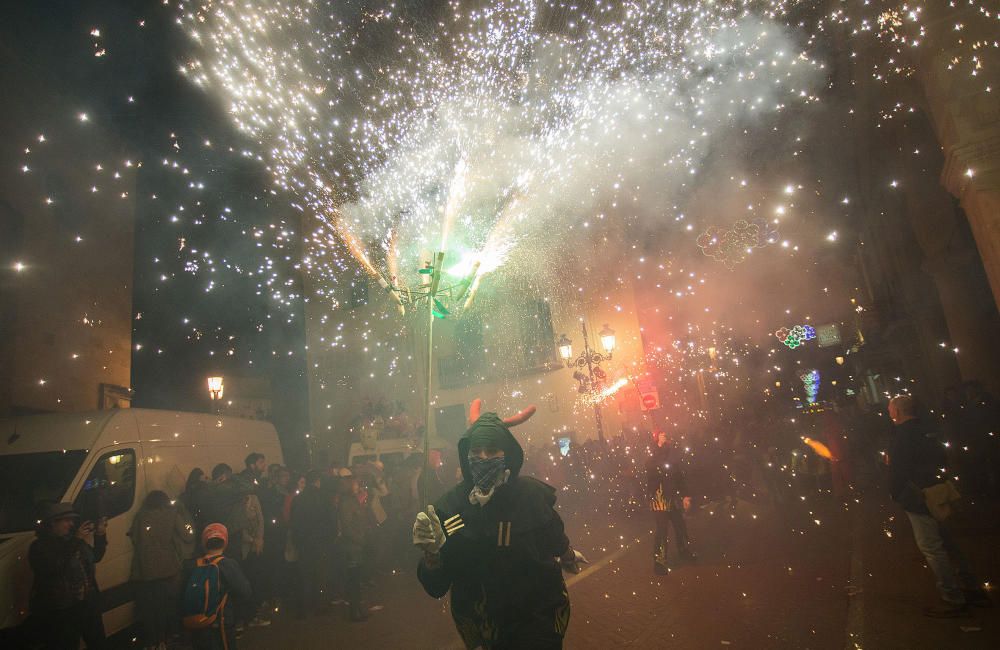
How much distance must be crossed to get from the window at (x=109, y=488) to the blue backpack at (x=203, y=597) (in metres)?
2.42

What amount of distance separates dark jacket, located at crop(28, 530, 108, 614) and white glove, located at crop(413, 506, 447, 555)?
3.96 metres

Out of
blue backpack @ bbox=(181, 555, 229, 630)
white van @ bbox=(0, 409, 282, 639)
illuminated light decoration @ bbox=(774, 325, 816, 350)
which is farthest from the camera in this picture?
illuminated light decoration @ bbox=(774, 325, 816, 350)

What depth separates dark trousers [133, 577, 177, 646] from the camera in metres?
5.45

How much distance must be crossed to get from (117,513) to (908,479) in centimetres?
808

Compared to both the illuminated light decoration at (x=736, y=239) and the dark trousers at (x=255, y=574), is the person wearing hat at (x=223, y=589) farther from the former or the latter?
the illuminated light decoration at (x=736, y=239)

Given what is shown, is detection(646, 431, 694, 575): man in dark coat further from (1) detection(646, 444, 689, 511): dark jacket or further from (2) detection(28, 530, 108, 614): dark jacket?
(2) detection(28, 530, 108, 614): dark jacket

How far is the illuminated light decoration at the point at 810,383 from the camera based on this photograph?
81.7ft

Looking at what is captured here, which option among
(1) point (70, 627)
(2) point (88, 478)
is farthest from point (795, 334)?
(1) point (70, 627)

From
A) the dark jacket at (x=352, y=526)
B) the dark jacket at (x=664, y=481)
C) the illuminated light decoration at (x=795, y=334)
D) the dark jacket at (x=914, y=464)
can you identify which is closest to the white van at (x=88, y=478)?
the dark jacket at (x=352, y=526)

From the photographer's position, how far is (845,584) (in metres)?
5.22

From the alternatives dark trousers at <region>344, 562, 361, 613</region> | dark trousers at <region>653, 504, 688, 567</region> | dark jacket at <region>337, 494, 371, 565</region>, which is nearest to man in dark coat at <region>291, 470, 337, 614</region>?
dark jacket at <region>337, 494, 371, 565</region>

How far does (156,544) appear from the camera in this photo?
5.64 meters

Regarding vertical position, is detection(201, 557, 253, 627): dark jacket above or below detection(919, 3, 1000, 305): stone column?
below

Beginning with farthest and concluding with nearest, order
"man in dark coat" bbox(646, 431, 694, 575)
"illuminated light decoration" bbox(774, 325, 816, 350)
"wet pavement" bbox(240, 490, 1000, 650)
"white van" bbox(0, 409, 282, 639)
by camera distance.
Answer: "illuminated light decoration" bbox(774, 325, 816, 350)
"man in dark coat" bbox(646, 431, 694, 575)
"white van" bbox(0, 409, 282, 639)
"wet pavement" bbox(240, 490, 1000, 650)
